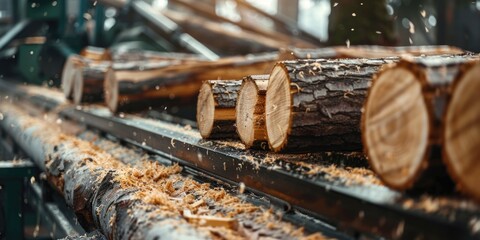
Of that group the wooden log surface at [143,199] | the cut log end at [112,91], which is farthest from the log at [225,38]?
the wooden log surface at [143,199]

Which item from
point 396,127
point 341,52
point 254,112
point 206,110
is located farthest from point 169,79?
point 396,127

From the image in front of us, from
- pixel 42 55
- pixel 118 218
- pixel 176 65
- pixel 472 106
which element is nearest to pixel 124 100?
pixel 176 65

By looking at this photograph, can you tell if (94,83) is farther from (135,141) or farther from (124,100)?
(135,141)

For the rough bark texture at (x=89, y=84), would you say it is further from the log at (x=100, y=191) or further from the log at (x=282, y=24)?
the log at (x=282, y=24)

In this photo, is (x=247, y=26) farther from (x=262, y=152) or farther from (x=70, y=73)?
(x=262, y=152)

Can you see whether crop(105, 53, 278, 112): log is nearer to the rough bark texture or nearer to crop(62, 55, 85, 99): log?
the rough bark texture

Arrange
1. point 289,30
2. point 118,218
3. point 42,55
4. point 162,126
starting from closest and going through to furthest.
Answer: point 118,218, point 162,126, point 42,55, point 289,30
